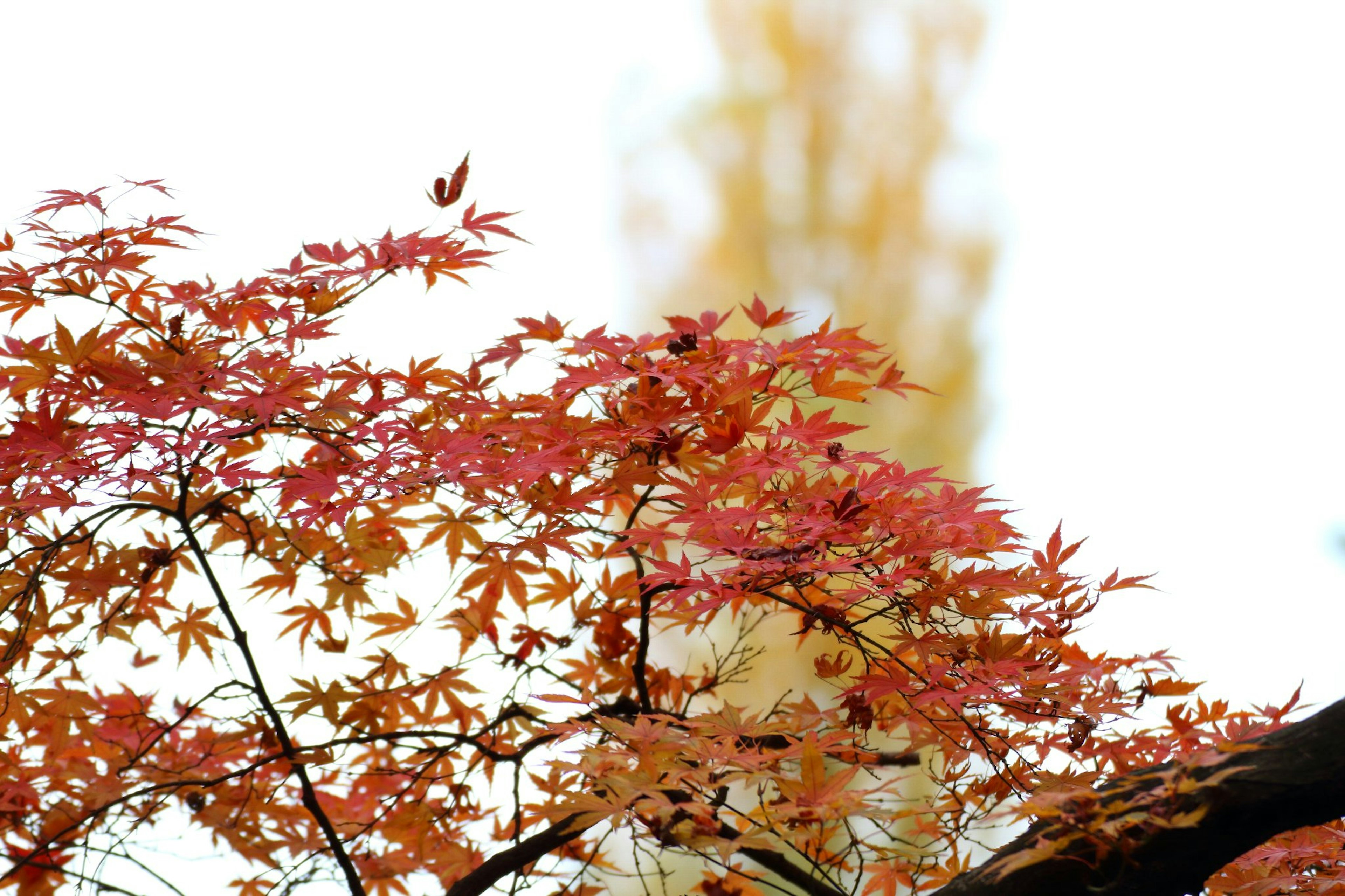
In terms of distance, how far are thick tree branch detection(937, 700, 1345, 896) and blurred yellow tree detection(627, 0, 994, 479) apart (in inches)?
125

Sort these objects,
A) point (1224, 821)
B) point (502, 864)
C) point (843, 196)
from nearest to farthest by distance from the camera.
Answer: point (1224, 821) → point (502, 864) → point (843, 196)

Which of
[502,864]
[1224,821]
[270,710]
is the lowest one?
[1224,821]

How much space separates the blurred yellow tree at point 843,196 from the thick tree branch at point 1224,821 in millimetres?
3183

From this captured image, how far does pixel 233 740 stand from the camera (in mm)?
1879

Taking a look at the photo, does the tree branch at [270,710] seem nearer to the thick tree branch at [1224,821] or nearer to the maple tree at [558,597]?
the maple tree at [558,597]

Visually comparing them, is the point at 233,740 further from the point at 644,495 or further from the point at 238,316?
the point at 644,495

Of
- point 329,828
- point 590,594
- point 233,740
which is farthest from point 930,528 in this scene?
point 233,740

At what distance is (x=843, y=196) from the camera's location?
4406 mm

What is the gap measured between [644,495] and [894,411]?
9.19 feet

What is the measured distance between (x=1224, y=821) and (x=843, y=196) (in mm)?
3713

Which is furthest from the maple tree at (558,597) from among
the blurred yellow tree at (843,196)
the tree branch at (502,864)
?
the blurred yellow tree at (843,196)

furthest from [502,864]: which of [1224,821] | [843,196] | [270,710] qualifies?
[843,196]

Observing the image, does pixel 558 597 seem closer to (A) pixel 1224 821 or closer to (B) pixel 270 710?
(B) pixel 270 710

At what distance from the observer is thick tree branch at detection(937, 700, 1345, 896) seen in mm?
954
